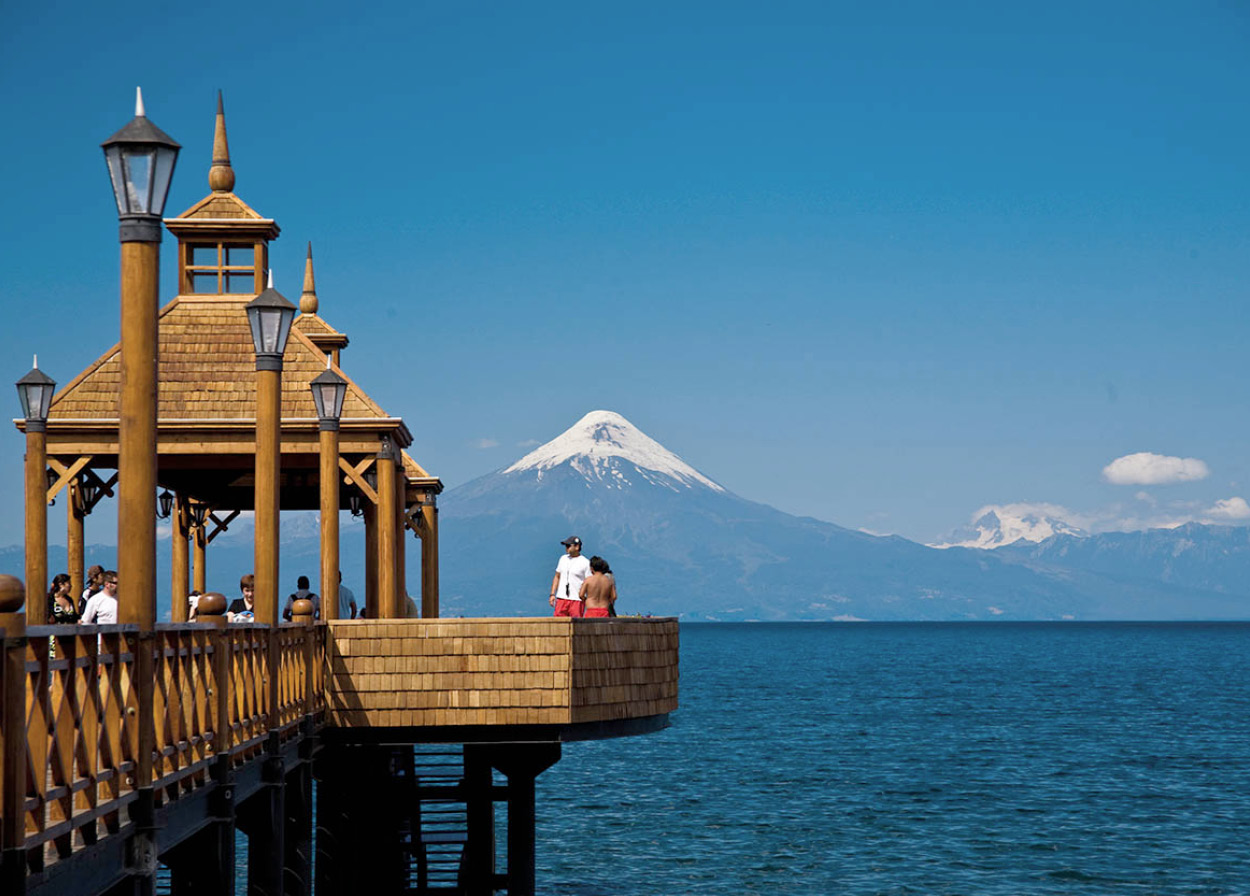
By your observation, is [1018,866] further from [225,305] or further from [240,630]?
[240,630]

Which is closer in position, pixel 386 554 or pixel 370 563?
pixel 386 554

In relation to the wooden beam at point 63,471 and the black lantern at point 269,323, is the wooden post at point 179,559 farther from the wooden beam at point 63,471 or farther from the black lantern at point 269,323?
the black lantern at point 269,323

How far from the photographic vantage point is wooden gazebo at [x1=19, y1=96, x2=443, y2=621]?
19.0 m

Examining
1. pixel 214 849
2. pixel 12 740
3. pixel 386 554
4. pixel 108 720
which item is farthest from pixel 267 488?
pixel 12 740

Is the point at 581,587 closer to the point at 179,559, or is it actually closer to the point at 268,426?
the point at 268,426

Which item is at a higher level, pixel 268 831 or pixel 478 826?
pixel 268 831

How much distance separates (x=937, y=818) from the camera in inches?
1459

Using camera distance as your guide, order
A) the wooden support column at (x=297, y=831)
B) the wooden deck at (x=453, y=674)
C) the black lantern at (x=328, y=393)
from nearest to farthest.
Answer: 1. the wooden support column at (x=297, y=831)
2. the wooden deck at (x=453, y=674)
3. the black lantern at (x=328, y=393)

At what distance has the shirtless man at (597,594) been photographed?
17.1 metres

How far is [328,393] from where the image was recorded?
15.9 metres

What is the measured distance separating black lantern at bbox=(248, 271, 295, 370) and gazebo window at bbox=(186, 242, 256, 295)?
8003 millimetres

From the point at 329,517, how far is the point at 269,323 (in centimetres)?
452

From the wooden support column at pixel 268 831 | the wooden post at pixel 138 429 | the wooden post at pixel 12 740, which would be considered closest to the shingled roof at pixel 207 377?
the wooden support column at pixel 268 831

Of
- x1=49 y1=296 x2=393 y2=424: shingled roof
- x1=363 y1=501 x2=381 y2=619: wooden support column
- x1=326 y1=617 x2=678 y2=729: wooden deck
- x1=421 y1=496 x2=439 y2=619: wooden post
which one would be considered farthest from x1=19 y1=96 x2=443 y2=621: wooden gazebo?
x1=421 y1=496 x2=439 y2=619: wooden post
